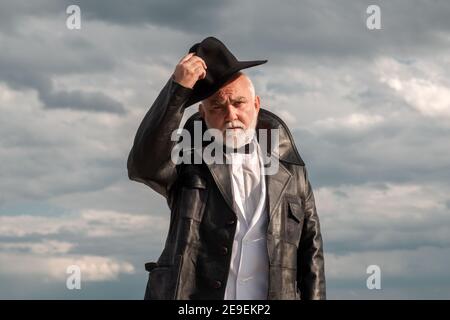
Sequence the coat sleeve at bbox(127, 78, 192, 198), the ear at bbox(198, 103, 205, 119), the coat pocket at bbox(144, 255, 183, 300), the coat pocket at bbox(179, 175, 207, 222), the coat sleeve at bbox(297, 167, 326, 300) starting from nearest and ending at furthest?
1. the coat sleeve at bbox(127, 78, 192, 198)
2. the coat pocket at bbox(144, 255, 183, 300)
3. the coat pocket at bbox(179, 175, 207, 222)
4. the ear at bbox(198, 103, 205, 119)
5. the coat sleeve at bbox(297, 167, 326, 300)

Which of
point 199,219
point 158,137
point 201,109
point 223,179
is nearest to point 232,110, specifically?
point 201,109

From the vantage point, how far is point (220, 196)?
30.7ft

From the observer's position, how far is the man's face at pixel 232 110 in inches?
368

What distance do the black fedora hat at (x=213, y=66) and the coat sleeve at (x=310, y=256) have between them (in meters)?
1.27

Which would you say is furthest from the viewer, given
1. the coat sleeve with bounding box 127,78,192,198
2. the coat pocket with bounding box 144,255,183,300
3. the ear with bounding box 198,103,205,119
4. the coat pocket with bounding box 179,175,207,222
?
the ear with bounding box 198,103,205,119

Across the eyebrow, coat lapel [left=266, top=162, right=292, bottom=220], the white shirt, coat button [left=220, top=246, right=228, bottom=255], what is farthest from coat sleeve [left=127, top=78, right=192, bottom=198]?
coat lapel [left=266, top=162, right=292, bottom=220]

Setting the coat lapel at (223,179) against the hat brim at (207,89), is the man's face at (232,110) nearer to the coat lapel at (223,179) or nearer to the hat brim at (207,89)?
the hat brim at (207,89)

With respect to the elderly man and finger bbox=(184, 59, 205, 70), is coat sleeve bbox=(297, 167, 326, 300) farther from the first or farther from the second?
finger bbox=(184, 59, 205, 70)

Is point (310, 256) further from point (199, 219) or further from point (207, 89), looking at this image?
point (207, 89)

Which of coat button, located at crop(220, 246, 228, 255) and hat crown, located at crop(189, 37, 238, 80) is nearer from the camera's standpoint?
coat button, located at crop(220, 246, 228, 255)

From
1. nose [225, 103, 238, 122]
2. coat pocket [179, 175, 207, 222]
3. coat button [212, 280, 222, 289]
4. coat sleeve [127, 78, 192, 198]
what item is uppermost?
nose [225, 103, 238, 122]

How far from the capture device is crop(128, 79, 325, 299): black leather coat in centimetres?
908
